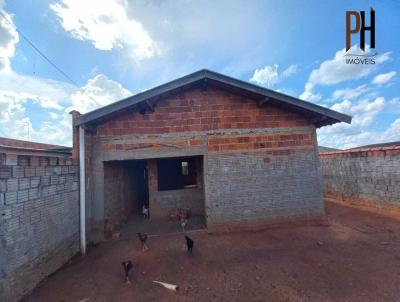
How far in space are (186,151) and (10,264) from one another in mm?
4783

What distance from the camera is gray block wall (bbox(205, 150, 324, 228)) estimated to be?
270 inches

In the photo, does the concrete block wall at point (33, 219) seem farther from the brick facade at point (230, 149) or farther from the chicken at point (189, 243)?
the chicken at point (189, 243)

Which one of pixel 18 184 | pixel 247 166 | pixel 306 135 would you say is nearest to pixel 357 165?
pixel 306 135

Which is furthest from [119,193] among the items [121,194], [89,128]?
[89,128]

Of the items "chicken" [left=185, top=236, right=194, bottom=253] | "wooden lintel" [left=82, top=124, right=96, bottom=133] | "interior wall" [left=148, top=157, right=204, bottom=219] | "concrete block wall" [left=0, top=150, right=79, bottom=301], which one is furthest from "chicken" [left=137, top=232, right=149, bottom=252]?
"wooden lintel" [left=82, top=124, right=96, bottom=133]

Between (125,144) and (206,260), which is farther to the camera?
(125,144)

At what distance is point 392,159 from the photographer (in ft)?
28.7

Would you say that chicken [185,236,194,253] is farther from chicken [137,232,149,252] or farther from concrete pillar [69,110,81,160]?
concrete pillar [69,110,81,160]

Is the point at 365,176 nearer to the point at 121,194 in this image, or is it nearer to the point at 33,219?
the point at 121,194

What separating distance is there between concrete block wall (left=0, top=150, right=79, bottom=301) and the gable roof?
1.74 metres

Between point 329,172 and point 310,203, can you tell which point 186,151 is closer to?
point 310,203

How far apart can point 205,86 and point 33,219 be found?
5804 mm

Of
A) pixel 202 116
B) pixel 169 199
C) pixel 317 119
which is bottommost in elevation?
pixel 169 199

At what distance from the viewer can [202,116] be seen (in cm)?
706
